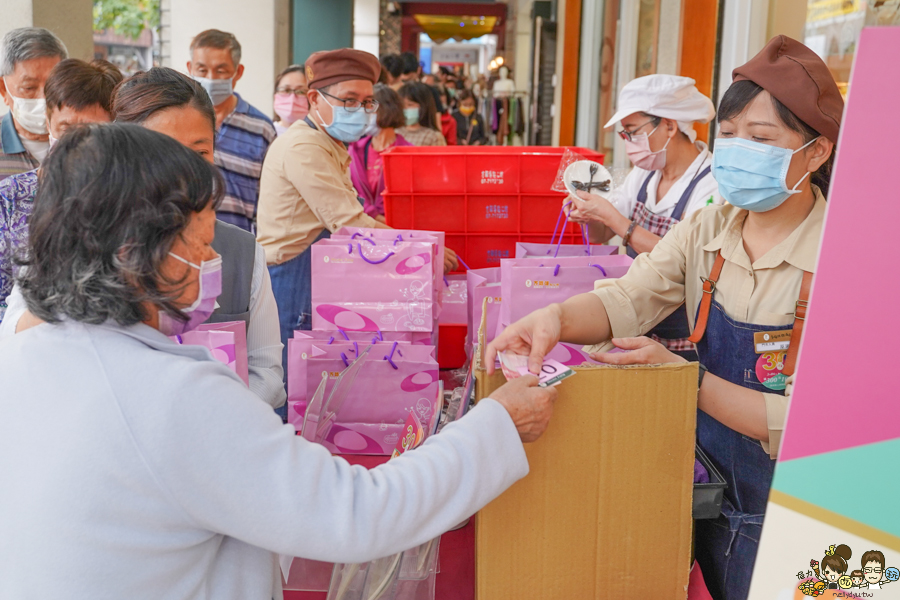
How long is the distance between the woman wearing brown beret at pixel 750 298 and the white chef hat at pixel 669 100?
128 centimetres

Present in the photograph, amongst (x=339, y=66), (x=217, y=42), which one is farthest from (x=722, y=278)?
(x=217, y=42)

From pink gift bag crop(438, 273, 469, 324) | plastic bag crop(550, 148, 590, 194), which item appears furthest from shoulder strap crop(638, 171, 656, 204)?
pink gift bag crop(438, 273, 469, 324)

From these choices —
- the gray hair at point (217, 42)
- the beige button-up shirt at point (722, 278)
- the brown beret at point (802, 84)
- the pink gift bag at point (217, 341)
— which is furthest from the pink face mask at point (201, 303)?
the gray hair at point (217, 42)

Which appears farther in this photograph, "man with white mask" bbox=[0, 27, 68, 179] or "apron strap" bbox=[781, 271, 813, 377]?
"man with white mask" bbox=[0, 27, 68, 179]

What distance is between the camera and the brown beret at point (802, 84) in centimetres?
170

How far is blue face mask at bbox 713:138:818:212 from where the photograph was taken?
1791mm

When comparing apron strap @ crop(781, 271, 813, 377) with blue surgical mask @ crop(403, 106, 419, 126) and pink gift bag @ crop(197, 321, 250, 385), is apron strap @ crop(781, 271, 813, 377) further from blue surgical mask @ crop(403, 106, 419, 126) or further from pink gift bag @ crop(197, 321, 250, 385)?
blue surgical mask @ crop(403, 106, 419, 126)

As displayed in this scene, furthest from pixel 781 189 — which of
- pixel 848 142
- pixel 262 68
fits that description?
pixel 262 68

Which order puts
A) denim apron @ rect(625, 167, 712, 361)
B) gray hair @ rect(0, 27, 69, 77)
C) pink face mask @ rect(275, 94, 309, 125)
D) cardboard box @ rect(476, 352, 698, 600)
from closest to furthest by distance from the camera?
1. cardboard box @ rect(476, 352, 698, 600)
2. denim apron @ rect(625, 167, 712, 361)
3. gray hair @ rect(0, 27, 69, 77)
4. pink face mask @ rect(275, 94, 309, 125)

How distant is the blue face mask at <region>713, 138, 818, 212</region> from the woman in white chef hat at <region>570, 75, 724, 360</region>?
1.10 metres

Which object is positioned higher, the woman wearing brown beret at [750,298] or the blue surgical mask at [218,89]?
the blue surgical mask at [218,89]

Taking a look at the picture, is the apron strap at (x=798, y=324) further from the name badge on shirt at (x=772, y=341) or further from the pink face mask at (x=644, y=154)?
the pink face mask at (x=644, y=154)

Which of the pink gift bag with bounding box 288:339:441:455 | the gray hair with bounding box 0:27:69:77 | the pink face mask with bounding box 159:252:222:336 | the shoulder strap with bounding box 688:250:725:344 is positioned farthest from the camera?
the gray hair with bounding box 0:27:69:77

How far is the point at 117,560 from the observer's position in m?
1.11
